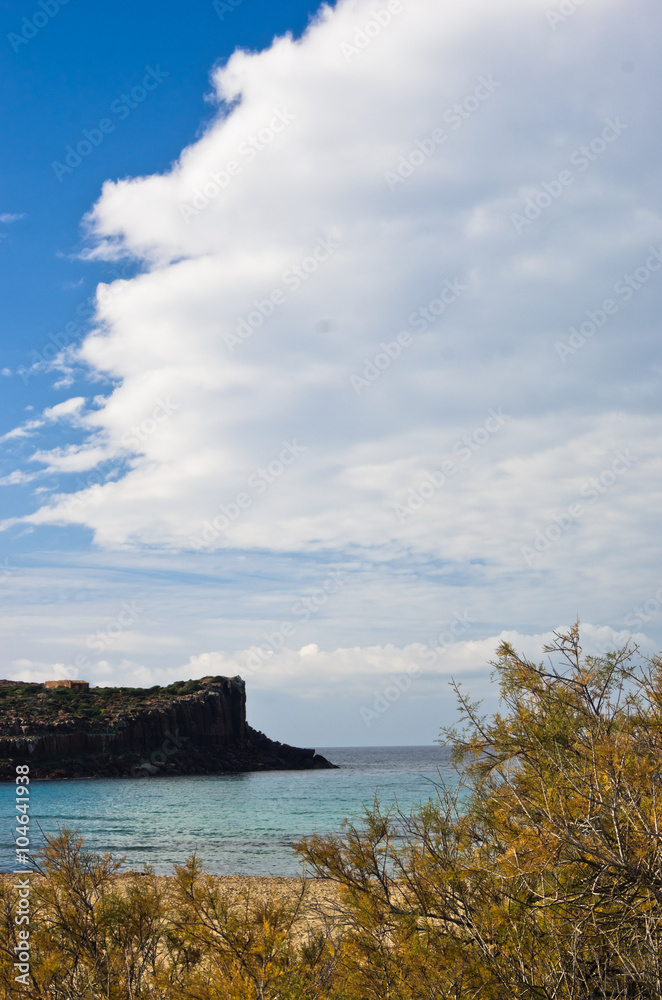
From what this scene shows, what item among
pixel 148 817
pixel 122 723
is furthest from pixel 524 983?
pixel 122 723

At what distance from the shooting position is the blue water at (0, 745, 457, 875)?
2511 cm

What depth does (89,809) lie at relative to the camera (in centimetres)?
4356

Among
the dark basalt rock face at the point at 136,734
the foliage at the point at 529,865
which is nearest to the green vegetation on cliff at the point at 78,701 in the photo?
the dark basalt rock face at the point at 136,734

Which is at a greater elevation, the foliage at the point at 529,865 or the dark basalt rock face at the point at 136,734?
the foliage at the point at 529,865

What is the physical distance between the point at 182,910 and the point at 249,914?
1.59ft

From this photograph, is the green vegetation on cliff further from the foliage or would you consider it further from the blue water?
the foliage

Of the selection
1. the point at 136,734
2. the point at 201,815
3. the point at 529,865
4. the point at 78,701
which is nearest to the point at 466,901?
the point at 529,865

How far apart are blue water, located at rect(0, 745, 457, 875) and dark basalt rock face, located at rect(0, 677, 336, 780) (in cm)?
422

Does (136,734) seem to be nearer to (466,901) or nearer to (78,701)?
(78,701)

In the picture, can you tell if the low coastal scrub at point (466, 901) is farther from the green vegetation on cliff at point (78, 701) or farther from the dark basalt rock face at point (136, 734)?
the green vegetation on cliff at point (78, 701)

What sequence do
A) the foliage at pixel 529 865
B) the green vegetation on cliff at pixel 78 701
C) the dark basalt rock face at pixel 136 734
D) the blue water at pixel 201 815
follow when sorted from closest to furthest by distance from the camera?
1. the foliage at pixel 529 865
2. the blue water at pixel 201 815
3. the dark basalt rock face at pixel 136 734
4. the green vegetation on cliff at pixel 78 701

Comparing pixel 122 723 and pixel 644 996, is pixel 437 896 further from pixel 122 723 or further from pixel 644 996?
pixel 122 723

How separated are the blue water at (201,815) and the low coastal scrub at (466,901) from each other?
4.82 m

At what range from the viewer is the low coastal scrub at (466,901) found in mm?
2809
